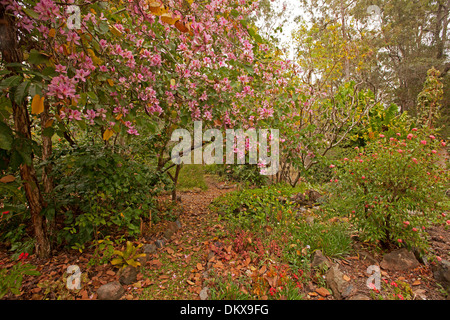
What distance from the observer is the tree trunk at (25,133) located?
1.44 meters

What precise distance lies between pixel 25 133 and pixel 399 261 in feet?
10.4

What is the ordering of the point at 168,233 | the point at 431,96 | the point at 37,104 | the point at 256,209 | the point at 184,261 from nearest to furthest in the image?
Answer: the point at 37,104, the point at 184,261, the point at 168,233, the point at 256,209, the point at 431,96

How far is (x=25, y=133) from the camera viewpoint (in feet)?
5.29

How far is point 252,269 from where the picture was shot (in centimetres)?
193

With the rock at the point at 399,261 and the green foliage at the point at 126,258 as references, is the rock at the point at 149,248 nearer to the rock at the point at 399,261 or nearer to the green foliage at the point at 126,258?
the green foliage at the point at 126,258

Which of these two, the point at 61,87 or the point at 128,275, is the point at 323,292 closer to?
the point at 128,275

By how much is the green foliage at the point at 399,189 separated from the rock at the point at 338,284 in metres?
0.45

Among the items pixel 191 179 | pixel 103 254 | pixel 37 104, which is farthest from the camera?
pixel 191 179

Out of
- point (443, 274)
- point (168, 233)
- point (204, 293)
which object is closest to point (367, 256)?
point (443, 274)

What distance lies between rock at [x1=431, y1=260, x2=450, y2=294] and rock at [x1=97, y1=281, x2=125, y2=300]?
2537 mm

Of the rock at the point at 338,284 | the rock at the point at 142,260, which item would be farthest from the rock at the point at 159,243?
the rock at the point at 338,284

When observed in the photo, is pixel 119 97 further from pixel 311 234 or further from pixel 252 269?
pixel 311 234

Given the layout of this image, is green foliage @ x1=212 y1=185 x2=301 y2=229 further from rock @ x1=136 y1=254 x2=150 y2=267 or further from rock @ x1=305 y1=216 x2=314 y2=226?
rock @ x1=136 y1=254 x2=150 y2=267
